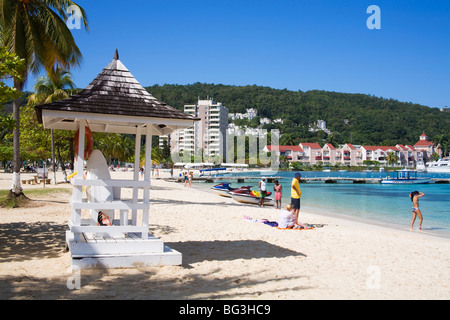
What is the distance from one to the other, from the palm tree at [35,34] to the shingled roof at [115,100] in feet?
25.4

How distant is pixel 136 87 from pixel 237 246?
4.43 metres

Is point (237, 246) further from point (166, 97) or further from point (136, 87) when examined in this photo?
point (166, 97)

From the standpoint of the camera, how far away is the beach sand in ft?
19.4

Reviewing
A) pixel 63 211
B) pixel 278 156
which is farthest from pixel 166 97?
pixel 63 211

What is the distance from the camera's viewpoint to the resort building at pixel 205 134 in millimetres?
155375

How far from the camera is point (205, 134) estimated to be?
16225 cm

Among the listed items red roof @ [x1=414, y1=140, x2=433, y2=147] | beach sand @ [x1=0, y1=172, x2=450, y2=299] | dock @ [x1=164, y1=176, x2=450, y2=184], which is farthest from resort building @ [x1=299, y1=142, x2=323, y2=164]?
beach sand @ [x1=0, y1=172, x2=450, y2=299]

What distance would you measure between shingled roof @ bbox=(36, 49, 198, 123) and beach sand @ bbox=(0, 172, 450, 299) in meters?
2.72

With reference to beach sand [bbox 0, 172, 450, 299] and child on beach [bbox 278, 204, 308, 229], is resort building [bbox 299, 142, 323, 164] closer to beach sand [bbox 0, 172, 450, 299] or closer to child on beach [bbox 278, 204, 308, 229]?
child on beach [bbox 278, 204, 308, 229]

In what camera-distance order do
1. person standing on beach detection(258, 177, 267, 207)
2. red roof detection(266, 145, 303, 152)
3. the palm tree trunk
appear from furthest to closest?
1. red roof detection(266, 145, 303, 152)
2. person standing on beach detection(258, 177, 267, 207)
3. the palm tree trunk

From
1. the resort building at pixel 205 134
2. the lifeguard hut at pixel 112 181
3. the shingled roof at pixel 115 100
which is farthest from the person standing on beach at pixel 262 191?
the resort building at pixel 205 134

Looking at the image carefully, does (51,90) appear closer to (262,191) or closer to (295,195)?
(262,191)

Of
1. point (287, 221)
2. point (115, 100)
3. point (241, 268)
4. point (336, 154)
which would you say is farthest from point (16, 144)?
point (336, 154)
